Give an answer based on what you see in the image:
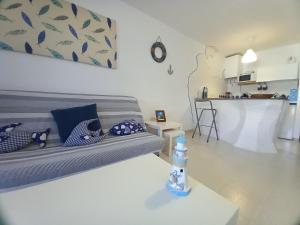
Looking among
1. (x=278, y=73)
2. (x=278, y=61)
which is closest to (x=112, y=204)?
(x=278, y=73)

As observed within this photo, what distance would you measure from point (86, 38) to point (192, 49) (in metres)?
2.25

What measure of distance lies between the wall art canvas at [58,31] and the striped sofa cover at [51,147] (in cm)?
51

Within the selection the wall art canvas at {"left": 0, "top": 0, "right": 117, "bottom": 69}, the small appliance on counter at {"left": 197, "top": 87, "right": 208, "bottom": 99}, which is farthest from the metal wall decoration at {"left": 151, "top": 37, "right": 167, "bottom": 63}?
the small appliance on counter at {"left": 197, "top": 87, "right": 208, "bottom": 99}

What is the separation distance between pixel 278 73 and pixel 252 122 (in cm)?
188

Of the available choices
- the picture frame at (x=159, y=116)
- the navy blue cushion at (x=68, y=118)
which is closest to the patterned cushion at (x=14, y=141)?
the navy blue cushion at (x=68, y=118)

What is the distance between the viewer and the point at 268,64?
11.5 feet

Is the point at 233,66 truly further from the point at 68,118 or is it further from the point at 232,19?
the point at 68,118

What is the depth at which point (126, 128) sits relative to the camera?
1591 mm

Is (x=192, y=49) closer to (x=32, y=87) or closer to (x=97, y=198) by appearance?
(x=32, y=87)

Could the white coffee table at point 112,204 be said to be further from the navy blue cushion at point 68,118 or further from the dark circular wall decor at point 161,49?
the dark circular wall decor at point 161,49

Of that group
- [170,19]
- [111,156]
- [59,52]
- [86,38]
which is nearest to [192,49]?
[170,19]

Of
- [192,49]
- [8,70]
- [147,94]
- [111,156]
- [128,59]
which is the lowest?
[111,156]

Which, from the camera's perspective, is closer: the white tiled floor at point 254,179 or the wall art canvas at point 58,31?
the white tiled floor at point 254,179

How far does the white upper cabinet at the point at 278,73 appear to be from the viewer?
2.98m
